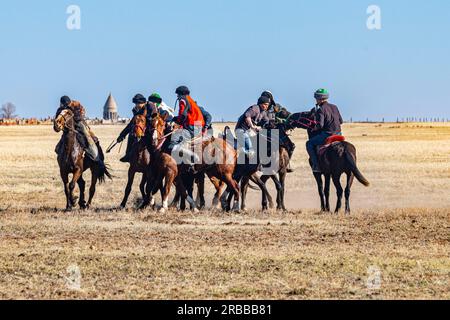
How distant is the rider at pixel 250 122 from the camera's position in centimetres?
2195

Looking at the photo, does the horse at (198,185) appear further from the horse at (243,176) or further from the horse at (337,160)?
the horse at (337,160)

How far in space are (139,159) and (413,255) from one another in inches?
295

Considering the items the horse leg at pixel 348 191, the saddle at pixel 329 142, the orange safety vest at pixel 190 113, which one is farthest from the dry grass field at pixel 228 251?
the orange safety vest at pixel 190 113

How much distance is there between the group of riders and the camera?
2128cm

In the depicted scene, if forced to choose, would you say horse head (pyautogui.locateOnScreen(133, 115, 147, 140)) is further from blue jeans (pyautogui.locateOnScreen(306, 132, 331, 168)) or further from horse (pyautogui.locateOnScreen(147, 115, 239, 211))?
blue jeans (pyautogui.locateOnScreen(306, 132, 331, 168))

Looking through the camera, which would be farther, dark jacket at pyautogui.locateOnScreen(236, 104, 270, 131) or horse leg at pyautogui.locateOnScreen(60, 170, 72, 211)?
dark jacket at pyautogui.locateOnScreen(236, 104, 270, 131)

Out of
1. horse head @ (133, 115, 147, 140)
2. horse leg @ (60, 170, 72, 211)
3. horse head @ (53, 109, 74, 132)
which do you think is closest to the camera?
horse head @ (133, 115, 147, 140)

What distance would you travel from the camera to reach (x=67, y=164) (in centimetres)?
2139

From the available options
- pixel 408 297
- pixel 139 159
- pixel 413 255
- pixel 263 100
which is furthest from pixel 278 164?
pixel 408 297

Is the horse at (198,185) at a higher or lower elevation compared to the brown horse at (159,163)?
lower

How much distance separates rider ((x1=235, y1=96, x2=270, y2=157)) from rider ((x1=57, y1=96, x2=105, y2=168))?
10.0 ft

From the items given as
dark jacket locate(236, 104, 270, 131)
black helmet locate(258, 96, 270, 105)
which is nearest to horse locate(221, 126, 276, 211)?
dark jacket locate(236, 104, 270, 131)
